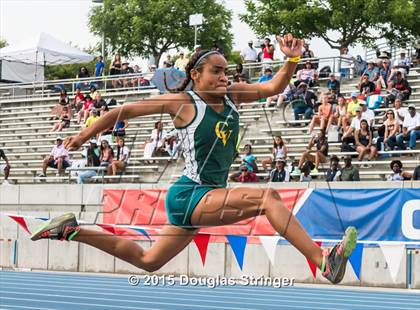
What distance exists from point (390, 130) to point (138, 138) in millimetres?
6296

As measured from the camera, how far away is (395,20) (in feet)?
126

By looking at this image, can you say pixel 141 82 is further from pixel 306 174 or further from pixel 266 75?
pixel 306 174

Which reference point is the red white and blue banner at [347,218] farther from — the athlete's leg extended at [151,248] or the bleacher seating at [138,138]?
the athlete's leg extended at [151,248]

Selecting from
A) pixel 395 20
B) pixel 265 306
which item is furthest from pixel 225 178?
pixel 395 20

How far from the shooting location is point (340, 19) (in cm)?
3853

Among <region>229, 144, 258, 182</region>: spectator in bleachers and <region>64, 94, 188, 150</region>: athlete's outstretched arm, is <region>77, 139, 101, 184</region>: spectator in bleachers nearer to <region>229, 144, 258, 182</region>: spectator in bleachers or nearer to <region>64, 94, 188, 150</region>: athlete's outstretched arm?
<region>229, 144, 258, 182</region>: spectator in bleachers

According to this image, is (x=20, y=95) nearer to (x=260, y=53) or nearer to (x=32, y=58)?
(x=32, y=58)

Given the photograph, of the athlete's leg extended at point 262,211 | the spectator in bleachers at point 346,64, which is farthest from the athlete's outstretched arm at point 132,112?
the spectator in bleachers at point 346,64

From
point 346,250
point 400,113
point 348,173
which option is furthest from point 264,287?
point 346,250

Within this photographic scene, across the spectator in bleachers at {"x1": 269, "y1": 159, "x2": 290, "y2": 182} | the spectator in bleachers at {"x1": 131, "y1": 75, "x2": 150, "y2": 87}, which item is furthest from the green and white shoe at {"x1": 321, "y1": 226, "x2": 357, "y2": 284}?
the spectator in bleachers at {"x1": 131, "y1": 75, "x2": 150, "y2": 87}

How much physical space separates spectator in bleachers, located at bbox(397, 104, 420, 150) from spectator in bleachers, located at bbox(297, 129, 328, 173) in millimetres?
1196

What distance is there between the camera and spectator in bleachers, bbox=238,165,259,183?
1452cm

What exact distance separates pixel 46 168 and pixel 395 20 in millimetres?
21918

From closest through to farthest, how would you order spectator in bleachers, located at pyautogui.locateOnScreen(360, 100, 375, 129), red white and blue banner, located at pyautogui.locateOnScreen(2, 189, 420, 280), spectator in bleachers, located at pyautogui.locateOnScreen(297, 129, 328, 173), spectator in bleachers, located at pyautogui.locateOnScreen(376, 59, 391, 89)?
red white and blue banner, located at pyautogui.locateOnScreen(2, 189, 420, 280), spectator in bleachers, located at pyautogui.locateOnScreen(297, 129, 328, 173), spectator in bleachers, located at pyautogui.locateOnScreen(360, 100, 375, 129), spectator in bleachers, located at pyautogui.locateOnScreen(376, 59, 391, 89)
